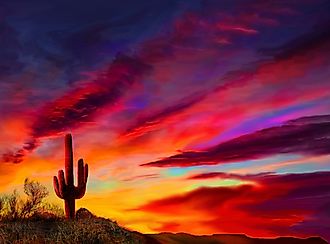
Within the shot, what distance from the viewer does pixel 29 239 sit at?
91.6 feet

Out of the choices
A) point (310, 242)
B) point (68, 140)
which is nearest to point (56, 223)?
point (68, 140)

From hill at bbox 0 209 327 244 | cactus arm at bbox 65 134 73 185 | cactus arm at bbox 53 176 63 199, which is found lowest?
hill at bbox 0 209 327 244

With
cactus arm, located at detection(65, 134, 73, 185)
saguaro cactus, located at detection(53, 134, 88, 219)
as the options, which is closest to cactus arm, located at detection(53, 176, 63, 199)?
saguaro cactus, located at detection(53, 134, 88, 219)

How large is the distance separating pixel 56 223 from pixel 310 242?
52.2ft

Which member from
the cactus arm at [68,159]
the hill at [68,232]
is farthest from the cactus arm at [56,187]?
the hill at [68,232]

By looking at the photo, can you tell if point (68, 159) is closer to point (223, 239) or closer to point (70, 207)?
point (70, 207)

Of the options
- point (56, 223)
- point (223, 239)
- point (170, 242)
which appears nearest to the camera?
point (56, 223)

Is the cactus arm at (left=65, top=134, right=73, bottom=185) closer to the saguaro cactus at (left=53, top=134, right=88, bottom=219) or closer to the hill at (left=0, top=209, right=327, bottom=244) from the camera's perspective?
the saguaro cactus at (left=53, top=134, right=88, bottom=219)

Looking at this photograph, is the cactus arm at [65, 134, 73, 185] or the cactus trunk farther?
the cactus trunk

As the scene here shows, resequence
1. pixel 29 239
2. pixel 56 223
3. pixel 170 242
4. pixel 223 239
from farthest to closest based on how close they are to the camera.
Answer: pixel 223 239 → pixel 170 242 → pixel 56 223 → pixel 29 239

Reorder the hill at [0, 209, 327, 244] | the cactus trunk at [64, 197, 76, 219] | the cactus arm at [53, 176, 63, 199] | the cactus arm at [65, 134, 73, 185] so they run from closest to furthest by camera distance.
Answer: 1. the hill at [0, 209, 327, 244]
2. the cactus arm at [65, 134, 73, 185]
3. the cactus arm at [53, 176, 63, 199]
4. the cactus trunk at [64, 197, 76, 219]

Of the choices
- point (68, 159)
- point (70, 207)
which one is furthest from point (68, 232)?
point (68, 159)

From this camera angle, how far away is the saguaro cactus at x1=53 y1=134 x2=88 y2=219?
97.7 feet

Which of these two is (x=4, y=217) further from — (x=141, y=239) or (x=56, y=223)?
(x=141, y=239)
